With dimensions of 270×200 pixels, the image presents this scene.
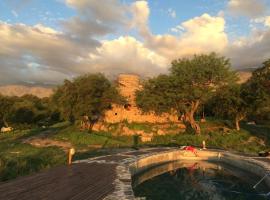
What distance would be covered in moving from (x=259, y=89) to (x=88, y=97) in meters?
23.9

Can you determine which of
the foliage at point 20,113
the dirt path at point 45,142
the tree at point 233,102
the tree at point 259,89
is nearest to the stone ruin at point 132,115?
the tree at point 233,102

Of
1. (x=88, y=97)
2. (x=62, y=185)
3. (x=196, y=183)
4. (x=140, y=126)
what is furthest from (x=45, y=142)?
(x=62, y=185)

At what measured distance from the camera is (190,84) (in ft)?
151

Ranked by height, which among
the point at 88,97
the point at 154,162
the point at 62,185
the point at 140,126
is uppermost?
the point at 88,97

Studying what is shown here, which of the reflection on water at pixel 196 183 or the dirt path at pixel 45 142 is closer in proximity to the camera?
the reflection on water at pixel 196 183

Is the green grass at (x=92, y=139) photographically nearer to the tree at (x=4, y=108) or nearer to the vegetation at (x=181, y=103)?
the vegetation at (x=181, y=103)

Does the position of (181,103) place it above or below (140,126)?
above

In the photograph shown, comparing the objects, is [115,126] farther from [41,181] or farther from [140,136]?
[41,181]

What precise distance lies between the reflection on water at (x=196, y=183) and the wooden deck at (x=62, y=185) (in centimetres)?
302

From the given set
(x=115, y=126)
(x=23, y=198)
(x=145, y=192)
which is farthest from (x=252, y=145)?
(x=23, y=198)

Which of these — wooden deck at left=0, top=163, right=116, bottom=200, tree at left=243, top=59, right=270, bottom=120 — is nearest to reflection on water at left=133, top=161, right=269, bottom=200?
wooden deck at left=0, top=163, right=116, bottom=200

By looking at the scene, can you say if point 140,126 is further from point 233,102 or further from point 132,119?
point 233,102

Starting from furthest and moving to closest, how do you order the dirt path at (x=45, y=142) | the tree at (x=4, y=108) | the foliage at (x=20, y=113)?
1. the tree at (x=4, y=108)
2. the foliage at (x=20, y=113)
3. the dirt path at (x=45, y=142)

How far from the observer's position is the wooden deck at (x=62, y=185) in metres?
12.1
